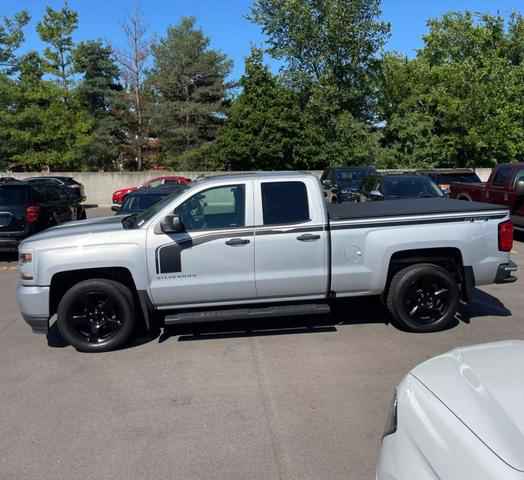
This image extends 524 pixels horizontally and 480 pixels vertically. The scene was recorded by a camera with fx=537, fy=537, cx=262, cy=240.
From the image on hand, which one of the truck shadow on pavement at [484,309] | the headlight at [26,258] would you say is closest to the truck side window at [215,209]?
the headlight at [26,258]

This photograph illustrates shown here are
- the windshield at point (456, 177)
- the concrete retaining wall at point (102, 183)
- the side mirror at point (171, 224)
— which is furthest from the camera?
the concrete retaining wall at point (102, 183)

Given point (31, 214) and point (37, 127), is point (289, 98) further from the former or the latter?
point (31, 214)

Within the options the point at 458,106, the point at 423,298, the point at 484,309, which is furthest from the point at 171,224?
the point at 458,106

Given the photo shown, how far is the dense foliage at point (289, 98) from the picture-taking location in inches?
1312

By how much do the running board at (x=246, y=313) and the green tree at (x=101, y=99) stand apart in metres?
34.6

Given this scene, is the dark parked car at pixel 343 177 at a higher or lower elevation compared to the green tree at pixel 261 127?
lower

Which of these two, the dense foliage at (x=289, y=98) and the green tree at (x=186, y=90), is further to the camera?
the green tree at (x=186, y=90)

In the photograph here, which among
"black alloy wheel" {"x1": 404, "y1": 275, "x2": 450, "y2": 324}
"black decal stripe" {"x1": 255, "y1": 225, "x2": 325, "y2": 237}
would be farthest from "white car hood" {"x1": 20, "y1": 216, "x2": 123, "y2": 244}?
"black alloy wheel" {"x1": 404, "y1": 275, "x2": 450, "y2": 324}

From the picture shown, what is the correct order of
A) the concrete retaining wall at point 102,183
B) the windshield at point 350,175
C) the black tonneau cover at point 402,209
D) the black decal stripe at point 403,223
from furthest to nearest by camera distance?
the concrete retaining wall at point 102,183, the windshield at point 350,175, the black tonneau cover at point 402,209, the black decal stripe at point 403,223

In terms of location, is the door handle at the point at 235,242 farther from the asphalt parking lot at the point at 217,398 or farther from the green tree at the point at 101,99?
the green tree at the point at 101,99

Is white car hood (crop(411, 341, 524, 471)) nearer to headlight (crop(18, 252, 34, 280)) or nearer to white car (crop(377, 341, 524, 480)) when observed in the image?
white car (crop(377, 341, 524, 480))

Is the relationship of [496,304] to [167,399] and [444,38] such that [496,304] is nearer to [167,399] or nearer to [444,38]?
[167,399]

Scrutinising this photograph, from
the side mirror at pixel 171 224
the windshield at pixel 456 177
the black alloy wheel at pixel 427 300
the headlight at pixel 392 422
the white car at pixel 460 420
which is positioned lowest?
the black alloy wheel at pixel 427 300

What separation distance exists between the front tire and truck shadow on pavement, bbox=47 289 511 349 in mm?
266
